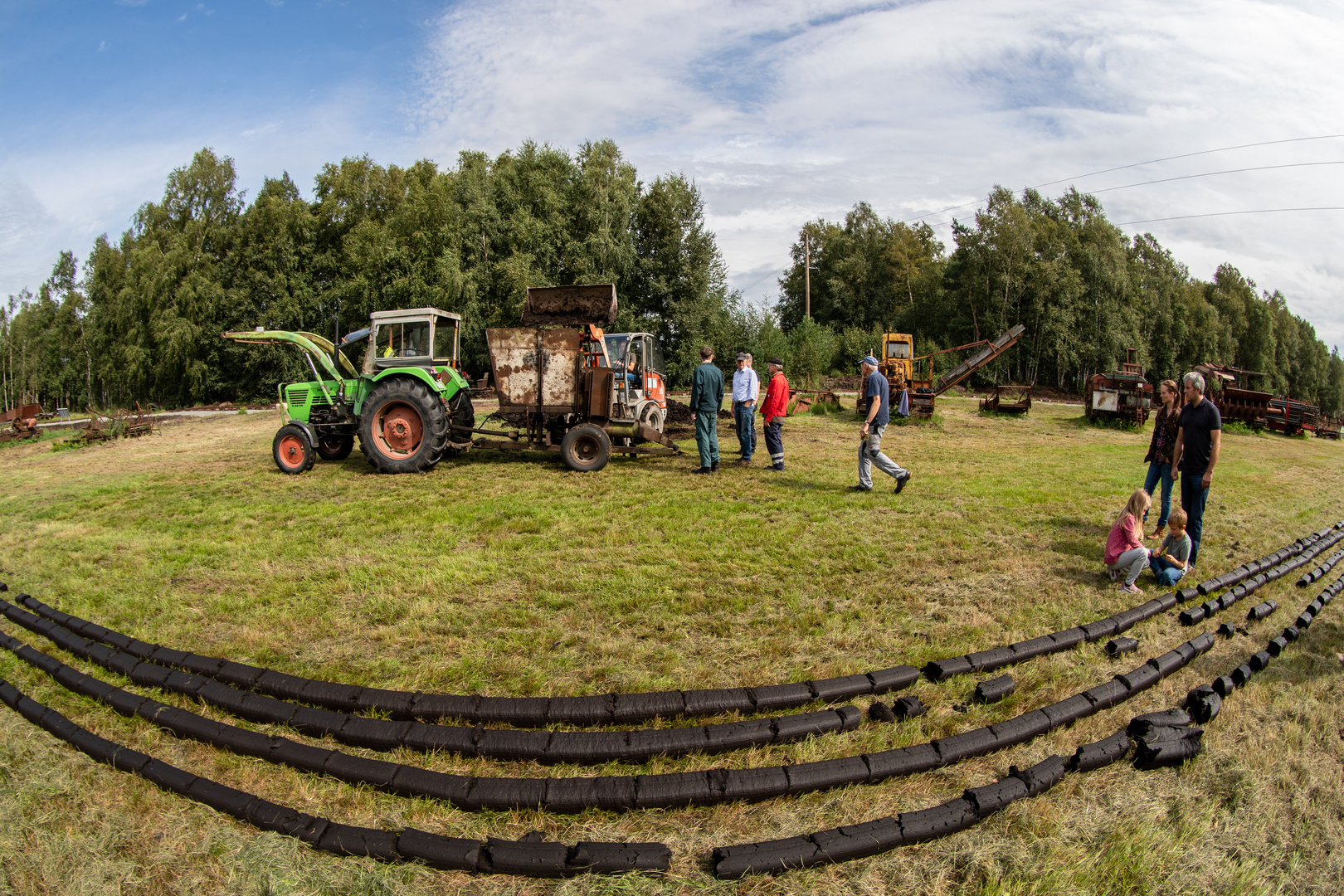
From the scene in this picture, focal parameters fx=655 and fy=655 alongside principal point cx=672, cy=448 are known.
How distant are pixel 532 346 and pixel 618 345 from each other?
344cm

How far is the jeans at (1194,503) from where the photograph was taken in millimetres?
6410

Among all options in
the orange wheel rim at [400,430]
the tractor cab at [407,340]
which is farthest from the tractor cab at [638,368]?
the orange wheel rim at [400,430]

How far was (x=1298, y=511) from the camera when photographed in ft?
30.5

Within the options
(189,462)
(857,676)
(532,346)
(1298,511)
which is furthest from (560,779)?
(189,462)

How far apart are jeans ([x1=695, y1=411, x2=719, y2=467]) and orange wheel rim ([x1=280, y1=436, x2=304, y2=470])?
6.31 meters

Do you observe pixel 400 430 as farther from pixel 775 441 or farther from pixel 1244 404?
pixel 1244 404

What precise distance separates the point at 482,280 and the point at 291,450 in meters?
21.6

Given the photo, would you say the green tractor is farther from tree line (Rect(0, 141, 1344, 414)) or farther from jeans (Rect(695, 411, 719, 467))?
tree line (Rect(0, 141, 1344, 414))

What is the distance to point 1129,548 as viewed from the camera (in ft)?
19.2

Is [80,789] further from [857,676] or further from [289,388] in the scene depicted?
[289,388]

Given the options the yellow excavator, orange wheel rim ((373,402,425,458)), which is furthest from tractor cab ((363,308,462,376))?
the yellow excavator

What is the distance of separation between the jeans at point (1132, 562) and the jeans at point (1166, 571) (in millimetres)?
214

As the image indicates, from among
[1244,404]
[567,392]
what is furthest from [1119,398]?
[567,392]

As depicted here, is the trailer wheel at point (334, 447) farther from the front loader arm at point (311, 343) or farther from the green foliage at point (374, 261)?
the green foliage at point (374, 261)
